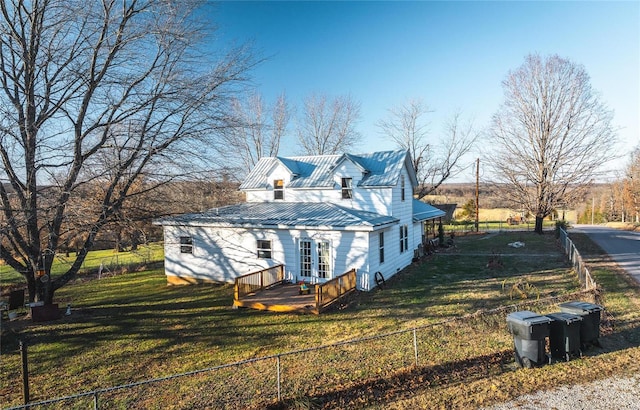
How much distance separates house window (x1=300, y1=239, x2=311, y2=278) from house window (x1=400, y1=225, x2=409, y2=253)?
5813 mm

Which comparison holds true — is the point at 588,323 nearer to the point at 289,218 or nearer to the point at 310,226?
the point at 310,226

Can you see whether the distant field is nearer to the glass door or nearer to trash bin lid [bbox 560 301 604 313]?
the glass door

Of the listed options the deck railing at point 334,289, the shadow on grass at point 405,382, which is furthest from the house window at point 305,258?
the shadow on grass at point 405,382

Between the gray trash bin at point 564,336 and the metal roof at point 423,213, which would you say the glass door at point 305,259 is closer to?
the metal roof at point 423,213

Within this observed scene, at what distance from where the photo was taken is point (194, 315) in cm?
1194

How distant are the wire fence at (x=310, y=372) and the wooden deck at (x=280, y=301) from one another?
352 cm

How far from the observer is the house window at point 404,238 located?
18.7 metres

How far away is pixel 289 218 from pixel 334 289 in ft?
14.2

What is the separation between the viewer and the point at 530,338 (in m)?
7.15

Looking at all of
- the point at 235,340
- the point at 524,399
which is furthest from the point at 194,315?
the point at 524,399

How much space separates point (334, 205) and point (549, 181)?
22.6 meters

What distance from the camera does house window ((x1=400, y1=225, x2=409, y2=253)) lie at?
18.7m

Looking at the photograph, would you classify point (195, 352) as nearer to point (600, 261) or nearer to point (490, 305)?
point (490, 305)

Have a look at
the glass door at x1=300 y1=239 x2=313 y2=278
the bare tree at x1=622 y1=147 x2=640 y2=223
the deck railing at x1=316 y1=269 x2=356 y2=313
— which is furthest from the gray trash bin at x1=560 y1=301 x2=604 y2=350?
the bare tree at x1=622 y1=147 x2=640 y2=223
